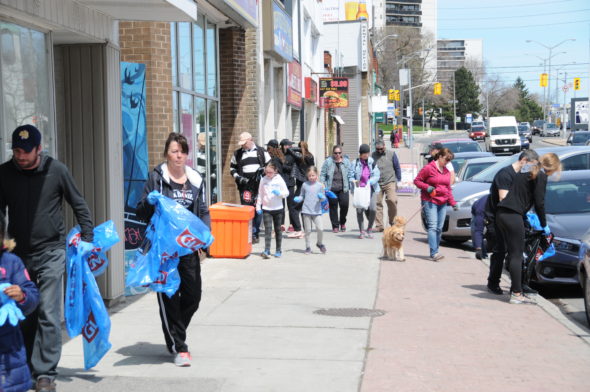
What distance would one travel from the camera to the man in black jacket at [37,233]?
5535 millimetres

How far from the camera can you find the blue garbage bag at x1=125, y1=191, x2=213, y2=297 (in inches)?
248

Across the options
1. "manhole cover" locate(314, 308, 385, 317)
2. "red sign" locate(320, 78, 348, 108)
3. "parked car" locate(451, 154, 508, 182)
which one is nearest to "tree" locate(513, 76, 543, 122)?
"red sign" locate(320, 78, 348, 108)

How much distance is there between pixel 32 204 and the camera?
5605 millimetres

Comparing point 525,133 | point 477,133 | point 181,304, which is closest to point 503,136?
point 525,133

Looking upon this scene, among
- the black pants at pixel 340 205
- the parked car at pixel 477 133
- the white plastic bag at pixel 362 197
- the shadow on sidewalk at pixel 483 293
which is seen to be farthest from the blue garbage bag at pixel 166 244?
the parked car at pixel 477 133

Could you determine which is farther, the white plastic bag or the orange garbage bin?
the white plastic bag

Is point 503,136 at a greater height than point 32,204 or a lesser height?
lesser

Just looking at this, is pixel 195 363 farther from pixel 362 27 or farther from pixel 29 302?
pixel 362 27

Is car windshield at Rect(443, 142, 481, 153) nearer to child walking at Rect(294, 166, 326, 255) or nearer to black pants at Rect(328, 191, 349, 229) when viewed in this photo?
black pants at Rect(328, 191, 349, 229)

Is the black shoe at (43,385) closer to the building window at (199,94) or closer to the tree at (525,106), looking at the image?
the building window at (199,94)

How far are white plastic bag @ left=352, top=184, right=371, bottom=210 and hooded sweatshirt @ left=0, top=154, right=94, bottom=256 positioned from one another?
32.1ft

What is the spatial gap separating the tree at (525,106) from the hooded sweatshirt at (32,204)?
538 ft

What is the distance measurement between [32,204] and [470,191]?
1073cm

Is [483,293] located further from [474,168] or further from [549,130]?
A: [549,130]
